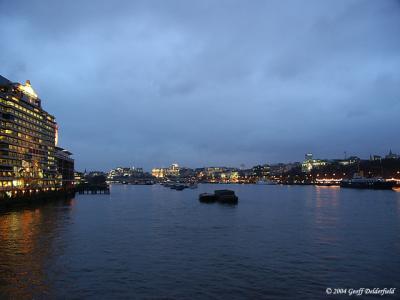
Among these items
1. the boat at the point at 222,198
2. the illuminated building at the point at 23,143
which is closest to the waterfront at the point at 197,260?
the boat at the point at 222,198

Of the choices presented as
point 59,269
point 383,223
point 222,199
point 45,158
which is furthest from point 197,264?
point 45,158

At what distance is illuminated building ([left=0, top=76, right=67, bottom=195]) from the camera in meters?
109

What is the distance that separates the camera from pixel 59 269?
29234 mm

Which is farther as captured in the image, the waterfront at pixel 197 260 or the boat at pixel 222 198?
the boat at pixel 222 198

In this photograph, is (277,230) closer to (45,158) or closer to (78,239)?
(78,239)

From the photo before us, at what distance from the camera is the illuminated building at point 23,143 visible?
109062mm

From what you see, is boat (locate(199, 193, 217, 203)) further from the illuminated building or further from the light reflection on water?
the light reflection on water

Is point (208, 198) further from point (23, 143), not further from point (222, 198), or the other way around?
point (23, 143)

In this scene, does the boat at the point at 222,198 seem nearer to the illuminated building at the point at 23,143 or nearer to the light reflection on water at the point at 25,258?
the illuminated building at the point at 23,143

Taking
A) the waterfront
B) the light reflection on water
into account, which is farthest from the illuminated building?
the waterfront

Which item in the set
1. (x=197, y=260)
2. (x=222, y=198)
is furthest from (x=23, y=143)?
(x=197, y=260)

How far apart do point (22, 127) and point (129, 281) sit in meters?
112

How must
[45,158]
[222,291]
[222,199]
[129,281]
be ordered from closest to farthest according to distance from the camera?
[222,291] → [129,281] → [222,199] → [45,158]

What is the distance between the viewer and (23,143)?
124 m
